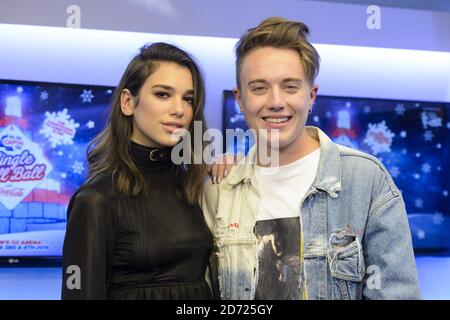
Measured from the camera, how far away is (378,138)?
10.3ft

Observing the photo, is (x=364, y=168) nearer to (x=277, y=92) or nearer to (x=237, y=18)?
(x=277, y=92)

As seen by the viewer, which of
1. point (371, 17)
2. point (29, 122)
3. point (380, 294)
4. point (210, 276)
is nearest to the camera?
point (380, 294)

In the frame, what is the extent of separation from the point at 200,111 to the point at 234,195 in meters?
0.28

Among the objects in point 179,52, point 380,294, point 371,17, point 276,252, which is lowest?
point 380,294

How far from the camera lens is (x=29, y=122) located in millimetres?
2822

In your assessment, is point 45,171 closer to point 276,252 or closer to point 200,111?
point 200,111

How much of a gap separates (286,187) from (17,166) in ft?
6.11

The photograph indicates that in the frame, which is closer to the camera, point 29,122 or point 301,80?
point 301,80

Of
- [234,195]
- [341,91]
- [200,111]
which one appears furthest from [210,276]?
[341,91]

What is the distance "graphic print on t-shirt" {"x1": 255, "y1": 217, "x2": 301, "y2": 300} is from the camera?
4.67ft

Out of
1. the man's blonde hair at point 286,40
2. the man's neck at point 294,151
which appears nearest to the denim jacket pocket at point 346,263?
the man's neck at point 294,151

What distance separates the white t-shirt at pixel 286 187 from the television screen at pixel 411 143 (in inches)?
63.2

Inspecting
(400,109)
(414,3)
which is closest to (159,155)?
(400,109)

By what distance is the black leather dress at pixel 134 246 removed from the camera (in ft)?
4.31
